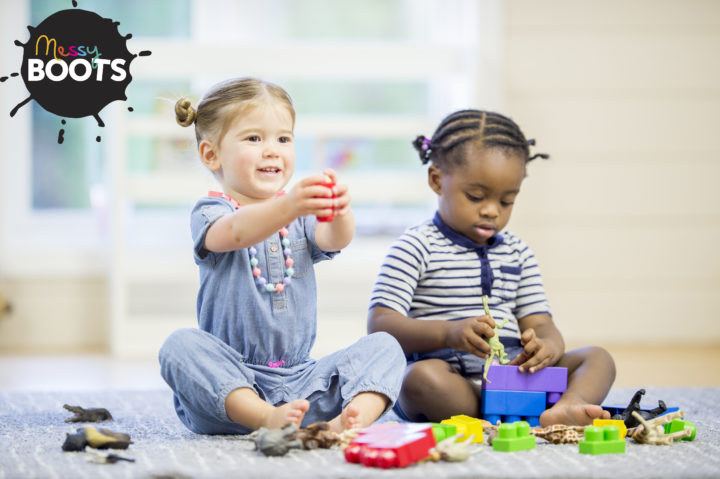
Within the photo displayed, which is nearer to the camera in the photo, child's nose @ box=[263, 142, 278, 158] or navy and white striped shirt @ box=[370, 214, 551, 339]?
child's nose @ box=[263, 142, 278, 158]

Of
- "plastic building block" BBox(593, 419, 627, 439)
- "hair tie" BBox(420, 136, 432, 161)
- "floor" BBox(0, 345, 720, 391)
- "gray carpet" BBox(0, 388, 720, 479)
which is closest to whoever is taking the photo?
"gray carpet" BBox(0, 388, 720, 479)

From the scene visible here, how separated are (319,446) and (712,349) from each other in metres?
1.97

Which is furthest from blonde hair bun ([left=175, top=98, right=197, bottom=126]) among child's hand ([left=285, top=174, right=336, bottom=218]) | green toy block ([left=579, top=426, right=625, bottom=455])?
green toy block ([left=579, top=426, right=625, bottom=455])

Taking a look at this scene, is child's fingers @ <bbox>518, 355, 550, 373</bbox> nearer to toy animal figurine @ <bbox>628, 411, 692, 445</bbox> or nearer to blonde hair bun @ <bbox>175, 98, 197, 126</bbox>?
toy animal figurine @ <bbox>628, 411, 692, 445</bbox>

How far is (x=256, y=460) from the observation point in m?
1.01

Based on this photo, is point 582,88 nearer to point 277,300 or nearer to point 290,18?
point 290,18

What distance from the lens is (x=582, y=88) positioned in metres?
2.85

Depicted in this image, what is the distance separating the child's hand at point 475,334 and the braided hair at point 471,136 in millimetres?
306

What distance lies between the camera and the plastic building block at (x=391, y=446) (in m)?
0.97

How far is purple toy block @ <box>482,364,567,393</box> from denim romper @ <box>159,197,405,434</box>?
0.48ft

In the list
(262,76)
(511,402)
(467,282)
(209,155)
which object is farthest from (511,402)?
(262,76)

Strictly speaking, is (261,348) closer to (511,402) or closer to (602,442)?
(511,402)

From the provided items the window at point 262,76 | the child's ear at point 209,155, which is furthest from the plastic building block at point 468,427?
the window at point 262,76

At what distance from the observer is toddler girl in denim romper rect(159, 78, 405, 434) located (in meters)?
1.17
